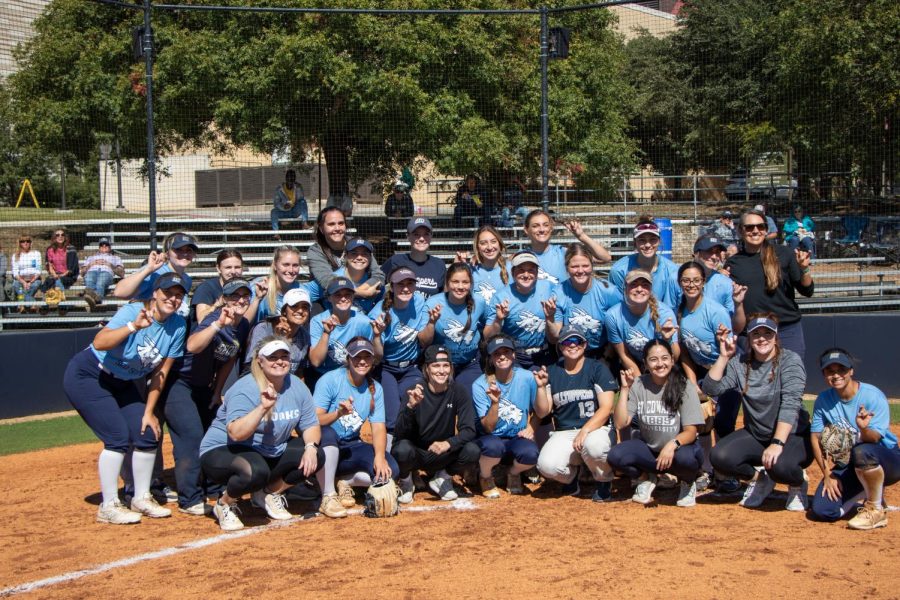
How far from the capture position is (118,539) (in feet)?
18.6

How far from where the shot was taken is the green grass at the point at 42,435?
8469mm

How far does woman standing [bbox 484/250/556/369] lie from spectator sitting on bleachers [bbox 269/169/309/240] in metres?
7.94

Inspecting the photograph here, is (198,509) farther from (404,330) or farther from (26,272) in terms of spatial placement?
(26,272)

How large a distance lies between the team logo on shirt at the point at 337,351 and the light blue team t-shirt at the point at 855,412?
3171 mm

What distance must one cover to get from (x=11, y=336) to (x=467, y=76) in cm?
717

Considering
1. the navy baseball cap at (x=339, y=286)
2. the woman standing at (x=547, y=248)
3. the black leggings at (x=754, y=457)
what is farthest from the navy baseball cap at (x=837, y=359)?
the navy baseball cap at (x=339, y=286)

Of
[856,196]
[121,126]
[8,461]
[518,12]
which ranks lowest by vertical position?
[8,461]

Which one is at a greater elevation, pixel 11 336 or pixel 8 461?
pixel 11 336

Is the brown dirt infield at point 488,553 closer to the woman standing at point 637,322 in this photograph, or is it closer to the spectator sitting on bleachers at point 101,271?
the woman standing at point 637,322

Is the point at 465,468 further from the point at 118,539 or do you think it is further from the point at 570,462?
the point at 118,539

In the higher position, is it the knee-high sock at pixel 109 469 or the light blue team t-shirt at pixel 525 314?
the light blue team t-shirt at pixel 525 314

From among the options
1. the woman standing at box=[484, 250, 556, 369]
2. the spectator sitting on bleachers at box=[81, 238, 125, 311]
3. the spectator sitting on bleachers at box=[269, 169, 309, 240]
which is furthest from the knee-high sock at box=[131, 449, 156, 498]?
the spectator sitting on bleachers at box=[269, 169, 309, 240]

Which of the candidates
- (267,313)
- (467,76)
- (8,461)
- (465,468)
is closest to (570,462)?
(465,468)

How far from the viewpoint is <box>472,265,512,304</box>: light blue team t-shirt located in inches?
273
